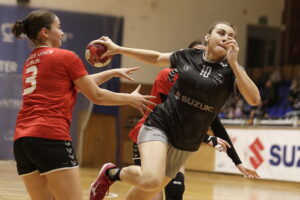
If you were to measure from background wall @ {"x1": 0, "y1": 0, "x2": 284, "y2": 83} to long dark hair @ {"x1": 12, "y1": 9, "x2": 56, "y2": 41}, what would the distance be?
37.3 ft

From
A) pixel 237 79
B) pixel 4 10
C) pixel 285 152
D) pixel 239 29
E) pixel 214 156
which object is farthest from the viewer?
pixel 239 29

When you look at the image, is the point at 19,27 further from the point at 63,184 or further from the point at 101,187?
the point at 101,187

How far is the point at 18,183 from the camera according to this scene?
9.10 metres

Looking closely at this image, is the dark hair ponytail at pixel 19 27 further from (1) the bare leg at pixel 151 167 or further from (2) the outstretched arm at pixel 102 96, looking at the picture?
(1) the bare leg at pixel 151 167

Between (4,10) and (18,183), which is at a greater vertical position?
(4,10)

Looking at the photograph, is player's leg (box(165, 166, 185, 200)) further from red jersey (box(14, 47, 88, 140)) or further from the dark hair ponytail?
the dark hair ponytail

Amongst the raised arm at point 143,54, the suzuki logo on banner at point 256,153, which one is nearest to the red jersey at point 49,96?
the raised arm at point 143,54

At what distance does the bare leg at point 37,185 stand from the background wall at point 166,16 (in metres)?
11.6

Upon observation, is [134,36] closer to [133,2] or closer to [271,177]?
[133,2]

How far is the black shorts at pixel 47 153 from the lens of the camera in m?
3.46

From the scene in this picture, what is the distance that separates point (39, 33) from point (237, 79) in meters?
1.35

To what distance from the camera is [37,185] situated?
3605 mm

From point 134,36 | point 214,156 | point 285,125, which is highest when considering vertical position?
point 134,36

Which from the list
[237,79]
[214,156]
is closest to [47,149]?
[237,79]
